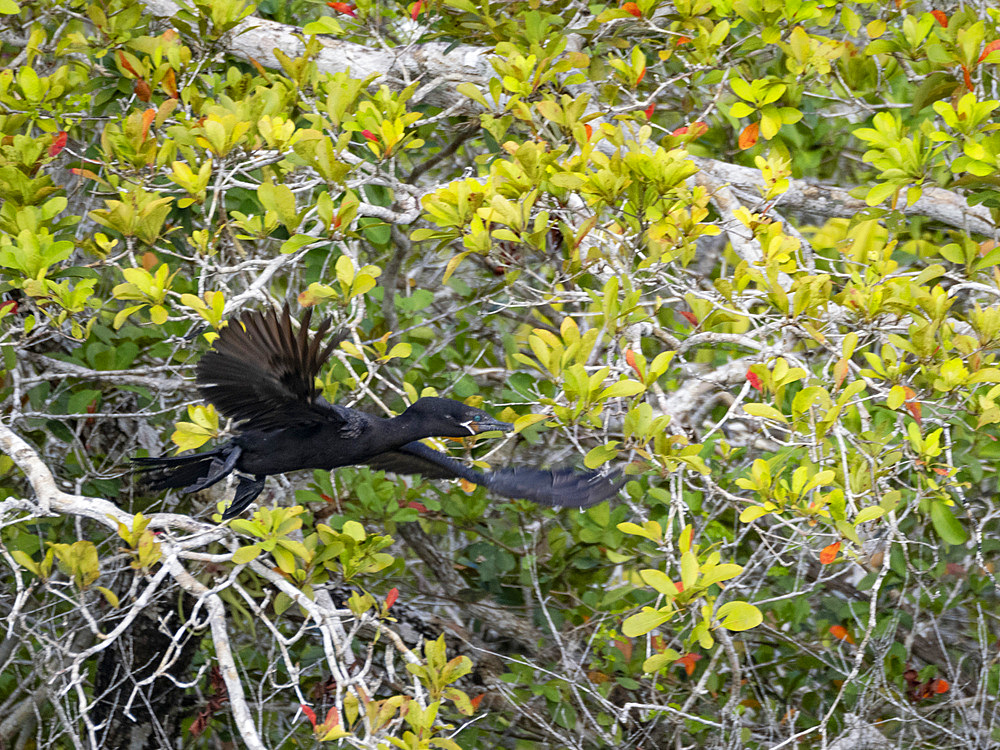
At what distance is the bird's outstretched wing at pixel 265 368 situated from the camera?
2.59 meters

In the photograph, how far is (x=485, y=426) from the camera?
118 inches

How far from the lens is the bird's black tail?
3234 mm

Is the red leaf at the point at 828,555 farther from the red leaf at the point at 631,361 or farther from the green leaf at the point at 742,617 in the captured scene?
the red leaf at the point at 631,361

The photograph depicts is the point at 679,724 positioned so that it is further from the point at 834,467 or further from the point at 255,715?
the point at 255,715

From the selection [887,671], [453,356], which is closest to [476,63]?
[453,356]

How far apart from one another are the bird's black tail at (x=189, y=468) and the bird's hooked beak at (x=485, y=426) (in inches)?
30.5

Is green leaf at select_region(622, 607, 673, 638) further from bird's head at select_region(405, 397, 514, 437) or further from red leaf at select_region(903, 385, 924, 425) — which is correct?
red leaf at select_region(903, 385, 924, 425)

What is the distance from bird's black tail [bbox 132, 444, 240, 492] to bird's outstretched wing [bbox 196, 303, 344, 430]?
411 millimetres

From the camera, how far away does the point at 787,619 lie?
3.65 meters

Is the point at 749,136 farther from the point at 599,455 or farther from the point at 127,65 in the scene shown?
the point at 127,65

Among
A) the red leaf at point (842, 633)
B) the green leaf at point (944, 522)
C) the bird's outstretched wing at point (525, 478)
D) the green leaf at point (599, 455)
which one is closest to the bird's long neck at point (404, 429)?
the bird's outstretched wing at point (525, 478)

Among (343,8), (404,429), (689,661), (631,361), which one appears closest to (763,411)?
(631,361)

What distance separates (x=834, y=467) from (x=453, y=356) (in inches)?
63.7


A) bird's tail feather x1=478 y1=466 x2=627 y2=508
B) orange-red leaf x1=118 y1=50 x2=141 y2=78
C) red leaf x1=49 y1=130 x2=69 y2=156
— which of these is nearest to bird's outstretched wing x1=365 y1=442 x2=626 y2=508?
bird's tail feather x1=478 y1=466 x2=627 y2=508
